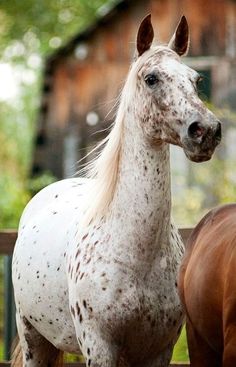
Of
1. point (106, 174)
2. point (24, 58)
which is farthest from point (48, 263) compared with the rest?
point (24, 58)

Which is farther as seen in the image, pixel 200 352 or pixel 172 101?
pixel 200 352

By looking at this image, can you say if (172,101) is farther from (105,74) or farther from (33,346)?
(105,74)

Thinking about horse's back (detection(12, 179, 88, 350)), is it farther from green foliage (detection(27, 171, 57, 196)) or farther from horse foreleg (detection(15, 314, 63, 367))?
green foliage (detection(27, 171, 57, 196))

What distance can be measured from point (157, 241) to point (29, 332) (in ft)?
4.83

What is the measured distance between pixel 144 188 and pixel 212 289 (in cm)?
76

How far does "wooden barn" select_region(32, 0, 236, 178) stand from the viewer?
20.9 meters

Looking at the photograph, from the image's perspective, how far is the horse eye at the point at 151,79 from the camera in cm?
661

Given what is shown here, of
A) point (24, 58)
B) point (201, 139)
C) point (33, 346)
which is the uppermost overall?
point (201, 139)

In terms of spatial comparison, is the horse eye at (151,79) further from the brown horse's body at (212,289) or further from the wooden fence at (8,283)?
the wooden fence at (8,283)

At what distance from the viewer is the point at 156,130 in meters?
6.63

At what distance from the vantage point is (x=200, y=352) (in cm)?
671

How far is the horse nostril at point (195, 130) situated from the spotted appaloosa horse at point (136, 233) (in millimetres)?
32

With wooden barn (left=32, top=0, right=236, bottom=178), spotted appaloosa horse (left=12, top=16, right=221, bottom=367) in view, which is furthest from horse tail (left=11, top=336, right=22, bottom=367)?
wooden barn (left=32, top=0, right=236, bottom=178)

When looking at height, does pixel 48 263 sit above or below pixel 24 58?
above
